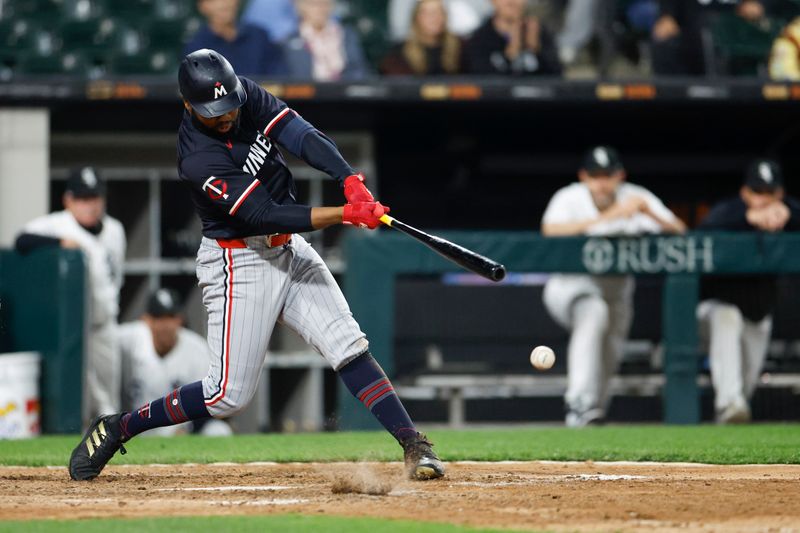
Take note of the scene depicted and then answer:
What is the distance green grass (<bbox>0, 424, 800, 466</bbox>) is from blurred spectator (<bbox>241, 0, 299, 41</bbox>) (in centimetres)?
353

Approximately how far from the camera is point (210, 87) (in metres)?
4.60

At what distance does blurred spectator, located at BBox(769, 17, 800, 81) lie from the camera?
9.89 meters

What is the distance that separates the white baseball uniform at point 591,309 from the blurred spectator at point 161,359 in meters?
2.16

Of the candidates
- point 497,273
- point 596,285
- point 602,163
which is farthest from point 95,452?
point 602,163

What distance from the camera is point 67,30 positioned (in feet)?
33.2

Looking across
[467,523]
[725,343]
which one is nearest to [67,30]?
[725,343]

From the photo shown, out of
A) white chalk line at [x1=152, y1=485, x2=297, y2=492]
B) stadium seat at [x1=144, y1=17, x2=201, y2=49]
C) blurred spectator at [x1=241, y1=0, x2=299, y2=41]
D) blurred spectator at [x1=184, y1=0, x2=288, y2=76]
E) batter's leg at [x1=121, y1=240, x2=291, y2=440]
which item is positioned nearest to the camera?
white chalk line at [x1=152, y1=485, x2=297, y2=492]

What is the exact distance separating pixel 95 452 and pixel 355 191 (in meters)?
1.41

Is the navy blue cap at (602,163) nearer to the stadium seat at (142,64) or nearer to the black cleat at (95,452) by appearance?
the stadium seat at (142,64)

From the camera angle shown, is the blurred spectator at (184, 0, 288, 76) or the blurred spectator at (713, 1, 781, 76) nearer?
the blurred spectator at (184, 0, 288, 76)

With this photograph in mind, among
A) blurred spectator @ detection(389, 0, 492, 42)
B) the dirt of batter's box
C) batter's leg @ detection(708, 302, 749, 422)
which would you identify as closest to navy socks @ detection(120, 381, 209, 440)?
the dirt of batter's box

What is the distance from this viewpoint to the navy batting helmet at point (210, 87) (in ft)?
15.1

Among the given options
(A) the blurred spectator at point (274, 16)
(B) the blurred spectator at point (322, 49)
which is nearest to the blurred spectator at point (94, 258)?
(B) the blurred spectator at point (322, 49)

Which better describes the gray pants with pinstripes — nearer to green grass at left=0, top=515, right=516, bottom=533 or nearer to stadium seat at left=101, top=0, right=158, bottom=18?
green grass at left=0, top=515, right=516, bottom=533
